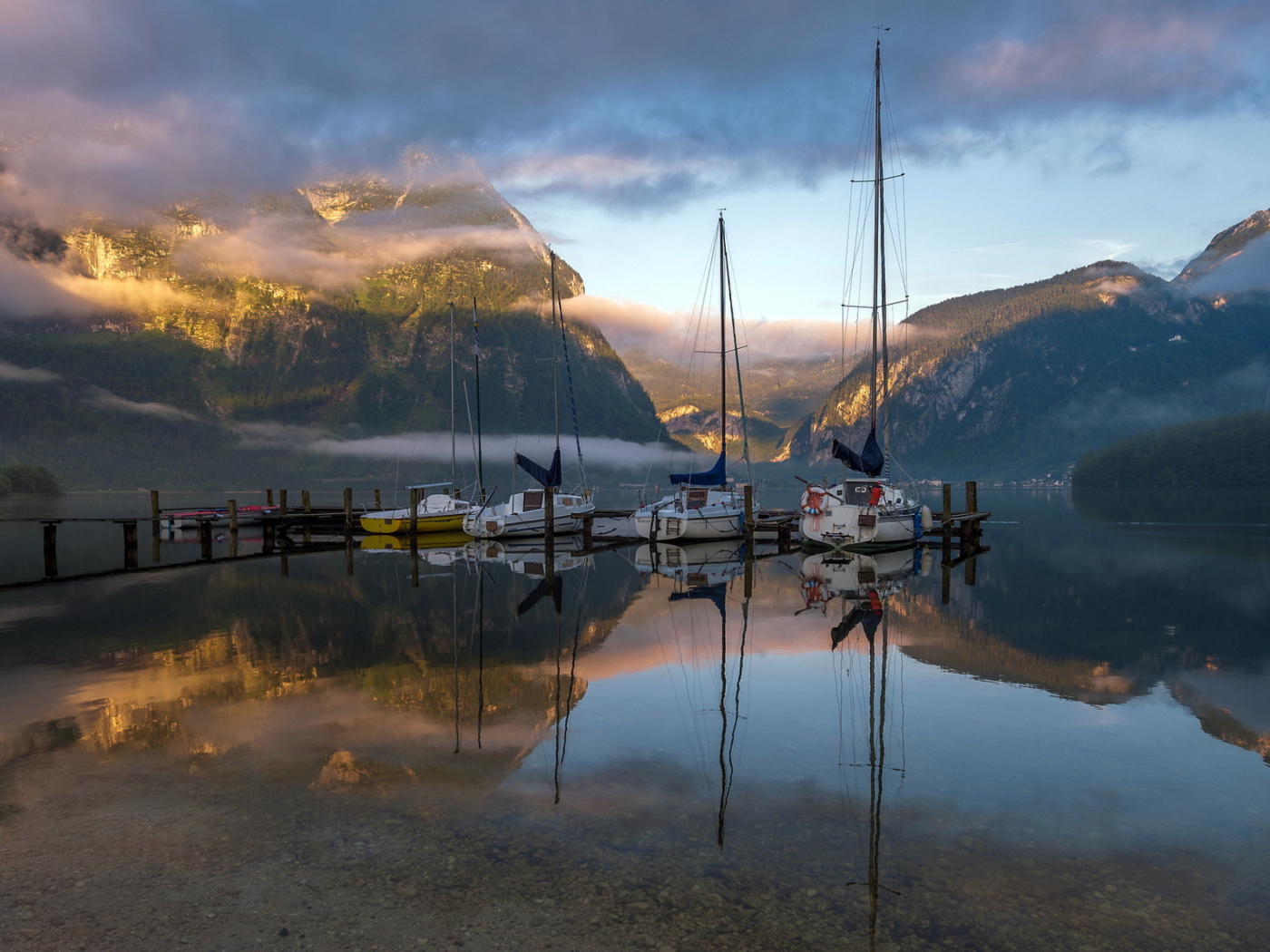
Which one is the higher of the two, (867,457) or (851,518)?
(867,457)

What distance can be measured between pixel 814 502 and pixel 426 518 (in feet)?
77.4

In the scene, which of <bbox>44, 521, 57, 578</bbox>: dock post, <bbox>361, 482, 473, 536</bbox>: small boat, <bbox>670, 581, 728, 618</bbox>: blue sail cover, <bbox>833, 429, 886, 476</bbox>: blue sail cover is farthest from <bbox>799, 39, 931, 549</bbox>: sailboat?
<bbox>44, 521, 57, 578</bbox>: dock post

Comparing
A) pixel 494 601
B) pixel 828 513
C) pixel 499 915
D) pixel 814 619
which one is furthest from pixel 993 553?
pixel 499 915

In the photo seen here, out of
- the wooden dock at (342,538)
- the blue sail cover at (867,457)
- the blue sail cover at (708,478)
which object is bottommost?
the wooden dock at (342,538)

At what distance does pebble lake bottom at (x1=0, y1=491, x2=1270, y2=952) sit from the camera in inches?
261

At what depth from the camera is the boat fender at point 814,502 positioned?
128 feet

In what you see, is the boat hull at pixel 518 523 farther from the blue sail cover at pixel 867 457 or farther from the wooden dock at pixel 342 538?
the blue sail cover at pixel 867 457

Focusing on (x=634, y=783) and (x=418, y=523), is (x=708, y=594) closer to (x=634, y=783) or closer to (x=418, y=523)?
(x=634, y=783)

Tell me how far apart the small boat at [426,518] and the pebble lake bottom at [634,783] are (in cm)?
2896

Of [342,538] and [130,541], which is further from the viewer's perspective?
[342,538]

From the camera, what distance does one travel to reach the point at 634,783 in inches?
384

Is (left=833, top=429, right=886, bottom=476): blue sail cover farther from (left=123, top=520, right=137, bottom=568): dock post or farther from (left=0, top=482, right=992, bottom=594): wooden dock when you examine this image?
(left=123, top=520, right=137, bottom=568): dock post

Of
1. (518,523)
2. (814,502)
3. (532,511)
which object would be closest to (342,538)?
(518,523)

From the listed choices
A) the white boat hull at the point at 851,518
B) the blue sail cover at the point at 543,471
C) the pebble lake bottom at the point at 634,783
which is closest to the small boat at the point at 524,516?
the blue sail cover at the point at 543,471
